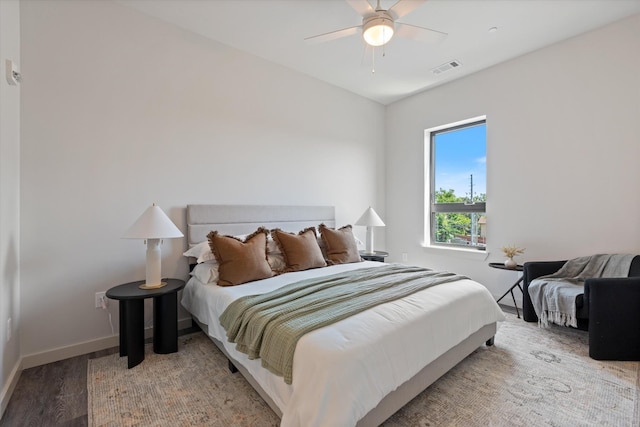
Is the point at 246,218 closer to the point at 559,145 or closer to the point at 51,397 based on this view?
the point at 51,397

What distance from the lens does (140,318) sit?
7.54 ft

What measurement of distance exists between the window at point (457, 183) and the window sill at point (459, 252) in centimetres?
15

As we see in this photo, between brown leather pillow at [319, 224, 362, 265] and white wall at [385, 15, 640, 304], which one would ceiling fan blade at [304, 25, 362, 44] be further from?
white wall at [385, 15, 640, 304]

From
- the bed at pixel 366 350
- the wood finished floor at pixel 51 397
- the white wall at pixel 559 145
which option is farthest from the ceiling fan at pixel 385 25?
the wood finished floor at pixel 51 397

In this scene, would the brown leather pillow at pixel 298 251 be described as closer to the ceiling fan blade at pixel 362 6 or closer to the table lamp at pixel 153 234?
the table lamp at pixel 153 234

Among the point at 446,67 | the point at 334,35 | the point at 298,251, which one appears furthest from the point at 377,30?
the point at 298,251

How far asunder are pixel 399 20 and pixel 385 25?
764mm

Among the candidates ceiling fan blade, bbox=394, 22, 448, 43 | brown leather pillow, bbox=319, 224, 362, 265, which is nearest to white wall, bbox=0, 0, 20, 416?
brown leather pillow, bbox=319, 224, 362, 265

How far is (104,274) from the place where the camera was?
2570 mm

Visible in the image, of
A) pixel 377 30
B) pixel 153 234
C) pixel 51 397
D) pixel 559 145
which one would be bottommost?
pixel 51 397

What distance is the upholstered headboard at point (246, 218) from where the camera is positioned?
9.82ft

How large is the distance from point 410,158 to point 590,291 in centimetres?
294

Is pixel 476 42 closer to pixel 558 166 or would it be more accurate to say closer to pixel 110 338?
pixel 558 166

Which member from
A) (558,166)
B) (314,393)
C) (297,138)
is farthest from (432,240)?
(314,393)
